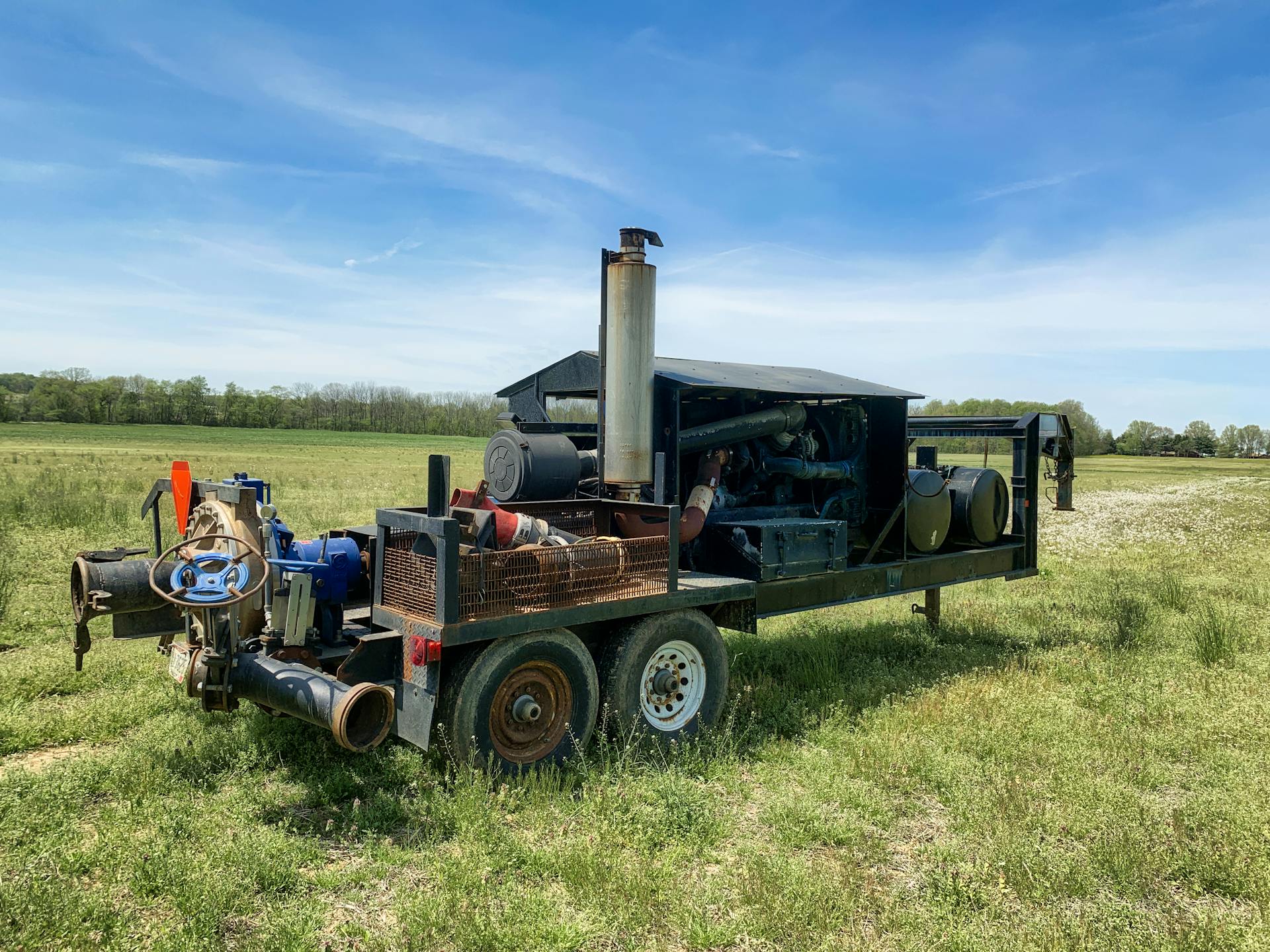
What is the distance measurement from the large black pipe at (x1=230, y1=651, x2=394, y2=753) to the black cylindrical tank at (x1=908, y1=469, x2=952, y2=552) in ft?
19.1

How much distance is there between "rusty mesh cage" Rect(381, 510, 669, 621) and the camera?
5.00 metres

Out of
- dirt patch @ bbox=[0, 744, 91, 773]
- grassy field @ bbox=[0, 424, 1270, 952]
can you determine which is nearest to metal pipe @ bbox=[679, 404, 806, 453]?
grassy field @ bbox=[0, 424, 1270, 952]

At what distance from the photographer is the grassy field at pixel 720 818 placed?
3842 millimetres

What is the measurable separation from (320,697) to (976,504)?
7.35 m

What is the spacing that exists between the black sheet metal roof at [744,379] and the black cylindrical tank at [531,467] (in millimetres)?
936

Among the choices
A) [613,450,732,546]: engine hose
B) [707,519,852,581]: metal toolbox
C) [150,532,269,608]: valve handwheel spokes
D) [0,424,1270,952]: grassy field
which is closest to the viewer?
[0,424,1270,952]: grassy field

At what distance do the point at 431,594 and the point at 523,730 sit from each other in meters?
1.07

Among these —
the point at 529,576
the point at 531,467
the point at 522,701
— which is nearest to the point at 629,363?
the point at 531,467

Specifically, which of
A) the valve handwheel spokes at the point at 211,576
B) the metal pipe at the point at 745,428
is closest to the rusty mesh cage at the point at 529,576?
the valve handwheel spokes at the point at 211,576

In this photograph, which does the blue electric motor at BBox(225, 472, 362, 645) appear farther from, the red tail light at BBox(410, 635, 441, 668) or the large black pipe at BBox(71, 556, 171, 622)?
the red tail light at BBox(410, 635, 441, 668)

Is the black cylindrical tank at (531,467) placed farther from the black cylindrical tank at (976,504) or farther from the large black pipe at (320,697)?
the black cylindrical tank at (976,504)

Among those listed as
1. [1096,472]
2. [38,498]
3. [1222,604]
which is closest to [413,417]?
[1096,472]

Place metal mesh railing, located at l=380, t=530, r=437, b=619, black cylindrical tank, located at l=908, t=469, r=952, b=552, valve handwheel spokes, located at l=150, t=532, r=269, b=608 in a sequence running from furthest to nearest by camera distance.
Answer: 1. black cylindrical tank, located at l=908, t=469, r=952, b=552
2. metal mesh railing, located at l=380, t=530, r=437, b=619
3. valve handwheel spokes, located at l=150, t=532, r=269, b=608

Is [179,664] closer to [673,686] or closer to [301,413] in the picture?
[673,686]
